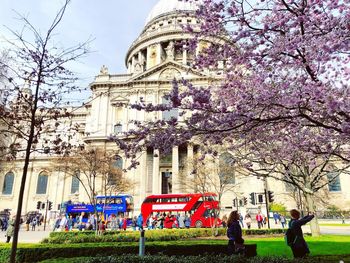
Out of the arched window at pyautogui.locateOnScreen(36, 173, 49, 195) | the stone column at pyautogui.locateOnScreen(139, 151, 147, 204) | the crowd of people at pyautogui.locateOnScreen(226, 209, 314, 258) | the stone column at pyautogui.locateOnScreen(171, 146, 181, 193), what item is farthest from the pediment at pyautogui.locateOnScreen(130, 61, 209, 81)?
the crowd of people at pyautogui.locateOnScreen(226, 209, 314, 258)

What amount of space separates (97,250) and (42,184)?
4721 centimetres

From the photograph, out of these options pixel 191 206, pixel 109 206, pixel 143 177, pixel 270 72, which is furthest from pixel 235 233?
pixel 143 177

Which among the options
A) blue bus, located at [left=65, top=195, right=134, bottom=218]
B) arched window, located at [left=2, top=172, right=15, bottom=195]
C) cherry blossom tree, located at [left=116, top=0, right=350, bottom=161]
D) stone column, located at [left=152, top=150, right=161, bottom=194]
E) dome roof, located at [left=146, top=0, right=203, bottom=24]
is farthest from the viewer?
dome roof, located at [left=146, top=0, right=203, bottom=24]

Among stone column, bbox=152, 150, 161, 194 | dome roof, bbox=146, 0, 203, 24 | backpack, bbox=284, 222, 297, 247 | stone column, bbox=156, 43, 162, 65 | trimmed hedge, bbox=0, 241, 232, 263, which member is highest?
dome roof, bbox=146, 0, 203, 24

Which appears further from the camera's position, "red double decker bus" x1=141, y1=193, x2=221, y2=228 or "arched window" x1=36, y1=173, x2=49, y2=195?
"arched window" x1=36, y1=173, x2=49, y2=195

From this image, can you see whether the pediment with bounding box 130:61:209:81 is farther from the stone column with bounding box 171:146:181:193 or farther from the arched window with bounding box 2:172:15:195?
the arched window with bounding box 2:172:15:195

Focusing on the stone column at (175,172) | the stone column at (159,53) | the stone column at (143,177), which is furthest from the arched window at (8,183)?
the stone column at (159,53)

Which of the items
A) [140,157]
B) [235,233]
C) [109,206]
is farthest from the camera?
[140,157]

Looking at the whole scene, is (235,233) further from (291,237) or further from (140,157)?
(140,157)

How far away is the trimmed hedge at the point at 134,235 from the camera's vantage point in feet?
54.7

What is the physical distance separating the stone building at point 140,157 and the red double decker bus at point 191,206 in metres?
5.84

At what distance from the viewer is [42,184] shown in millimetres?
54375

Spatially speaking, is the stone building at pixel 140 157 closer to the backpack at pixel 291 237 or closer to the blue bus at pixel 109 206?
the blue bus at pixel 109 206

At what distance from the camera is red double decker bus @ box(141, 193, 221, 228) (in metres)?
30.3
